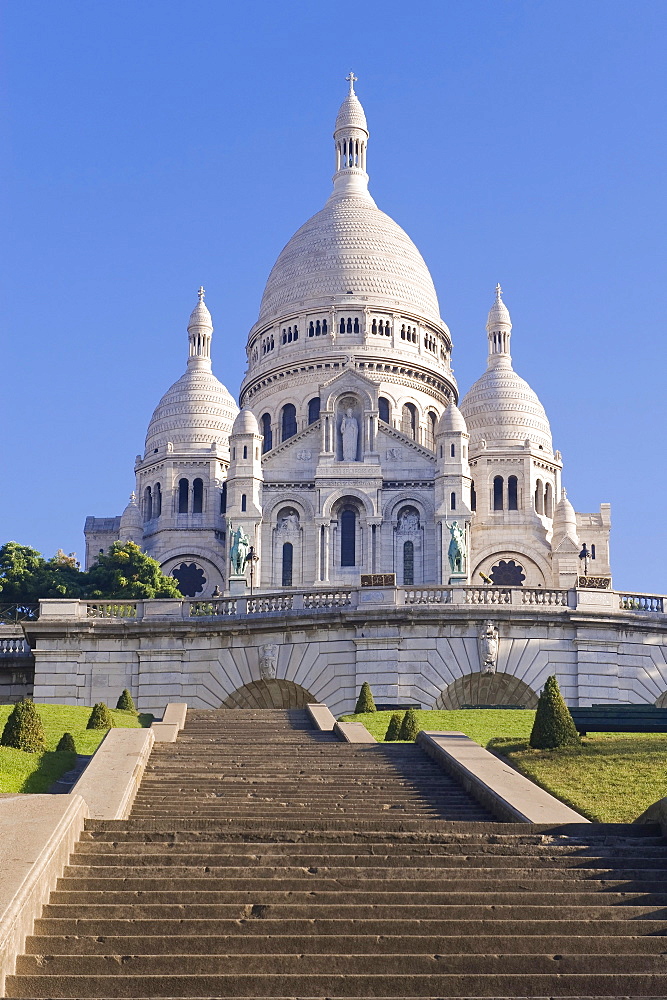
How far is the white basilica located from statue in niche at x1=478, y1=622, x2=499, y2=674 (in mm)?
45716

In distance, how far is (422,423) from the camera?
312ft

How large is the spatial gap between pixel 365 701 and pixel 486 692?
163 inches

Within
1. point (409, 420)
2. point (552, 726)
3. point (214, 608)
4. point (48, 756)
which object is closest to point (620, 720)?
point (552, 726)

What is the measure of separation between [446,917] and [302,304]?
290ft

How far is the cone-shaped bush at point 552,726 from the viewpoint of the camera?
70.9 feet

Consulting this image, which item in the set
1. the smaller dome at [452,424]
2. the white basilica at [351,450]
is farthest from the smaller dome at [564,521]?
the smaller dome at [452,424]

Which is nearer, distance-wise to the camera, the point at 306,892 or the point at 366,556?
the point at 306,892

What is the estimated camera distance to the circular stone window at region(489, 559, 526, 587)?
9028 centimetres

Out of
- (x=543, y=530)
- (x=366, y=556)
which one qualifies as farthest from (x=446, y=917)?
(x=543, y=530)

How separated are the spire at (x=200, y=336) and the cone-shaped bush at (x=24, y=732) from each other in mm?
A: 83114

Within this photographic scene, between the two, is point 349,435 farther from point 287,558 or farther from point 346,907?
point 346,907

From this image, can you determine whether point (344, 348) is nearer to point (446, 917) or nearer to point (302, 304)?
point (302, 304)

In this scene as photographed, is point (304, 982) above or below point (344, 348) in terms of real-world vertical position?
below

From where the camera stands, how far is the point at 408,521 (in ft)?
275
